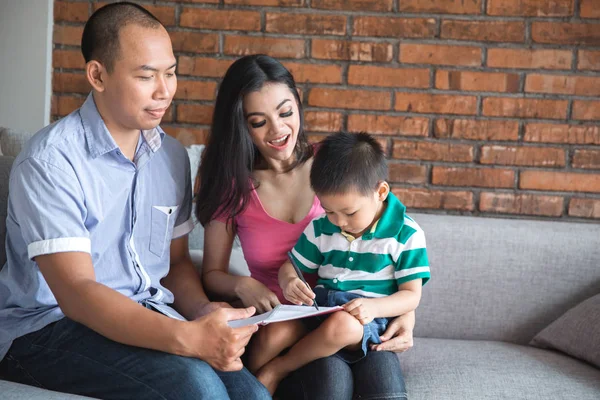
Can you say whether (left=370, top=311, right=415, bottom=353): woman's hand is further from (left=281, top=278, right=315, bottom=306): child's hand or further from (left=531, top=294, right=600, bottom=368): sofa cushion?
(left=531, top=294, right=600, bottom=368): sofa cushion

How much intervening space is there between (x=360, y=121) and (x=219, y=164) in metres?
0.95

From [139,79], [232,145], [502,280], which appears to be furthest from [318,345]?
[502,280]

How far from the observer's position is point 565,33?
2529mm

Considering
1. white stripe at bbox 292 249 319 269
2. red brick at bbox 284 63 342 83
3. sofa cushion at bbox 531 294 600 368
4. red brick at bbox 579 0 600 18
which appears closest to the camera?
white stripe at bbox 292 249 319 269

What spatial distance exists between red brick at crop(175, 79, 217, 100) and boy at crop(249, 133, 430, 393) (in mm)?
1090

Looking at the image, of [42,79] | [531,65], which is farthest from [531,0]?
[42,79]

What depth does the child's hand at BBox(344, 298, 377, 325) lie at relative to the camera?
5.01ft

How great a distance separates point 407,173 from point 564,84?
0.66 meters

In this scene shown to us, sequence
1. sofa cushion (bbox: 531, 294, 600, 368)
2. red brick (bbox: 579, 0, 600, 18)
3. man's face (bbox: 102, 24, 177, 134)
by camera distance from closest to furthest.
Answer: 1. man's face (bbox: 102, 24, 177, 134)
2. sofa cushion (bbox: 531, 294, 600, 368)
3. red brick (bbox: 579, 0, 600, 18)

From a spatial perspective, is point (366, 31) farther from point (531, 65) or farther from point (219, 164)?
point (219, 164)

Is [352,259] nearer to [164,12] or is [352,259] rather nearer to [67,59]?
[164,12]

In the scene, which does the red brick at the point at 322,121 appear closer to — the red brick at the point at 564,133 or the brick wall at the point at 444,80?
the brick wall at the point at 444,80

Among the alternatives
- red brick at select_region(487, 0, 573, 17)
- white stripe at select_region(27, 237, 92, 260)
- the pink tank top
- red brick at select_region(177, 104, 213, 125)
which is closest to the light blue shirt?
white stripe at select_region(27, 237, 92, 260)

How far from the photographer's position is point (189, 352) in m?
1.34
